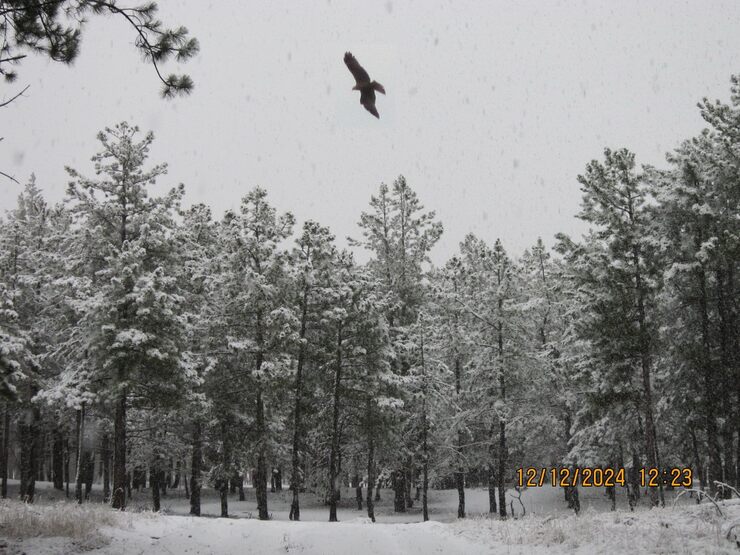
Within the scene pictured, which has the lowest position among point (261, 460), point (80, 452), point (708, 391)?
point (261, 460)

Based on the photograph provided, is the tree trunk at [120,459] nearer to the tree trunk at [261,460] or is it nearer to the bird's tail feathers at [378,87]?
the tree trunk at [261,460]

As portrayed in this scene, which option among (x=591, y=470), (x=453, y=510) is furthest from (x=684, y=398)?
(x=453, y=510)

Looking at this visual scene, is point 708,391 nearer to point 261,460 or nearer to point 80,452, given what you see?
point 261,460

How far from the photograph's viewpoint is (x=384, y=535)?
36.4 ft

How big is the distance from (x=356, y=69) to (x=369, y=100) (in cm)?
28

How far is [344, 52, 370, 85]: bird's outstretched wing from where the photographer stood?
400cm

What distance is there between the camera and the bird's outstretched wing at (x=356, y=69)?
4.00 metres

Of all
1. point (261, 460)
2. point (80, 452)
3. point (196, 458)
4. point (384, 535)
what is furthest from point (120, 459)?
point (384, 535)

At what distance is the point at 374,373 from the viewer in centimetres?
2505

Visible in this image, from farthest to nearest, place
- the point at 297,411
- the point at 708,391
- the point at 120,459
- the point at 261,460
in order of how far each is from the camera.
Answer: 1. the point at 297,411
2. the point at 261,460
3. the point at 120,459
4. the point at 708,391

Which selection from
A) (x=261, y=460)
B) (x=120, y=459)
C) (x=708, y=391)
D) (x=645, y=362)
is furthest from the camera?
(x=261, y=460)

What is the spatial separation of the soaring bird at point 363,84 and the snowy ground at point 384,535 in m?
7.88

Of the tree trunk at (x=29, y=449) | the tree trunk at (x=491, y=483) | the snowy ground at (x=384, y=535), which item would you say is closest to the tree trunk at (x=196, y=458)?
the tree trunk at (x=29, y=449)

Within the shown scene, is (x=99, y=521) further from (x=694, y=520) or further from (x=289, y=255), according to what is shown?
(x=289, y=255)
